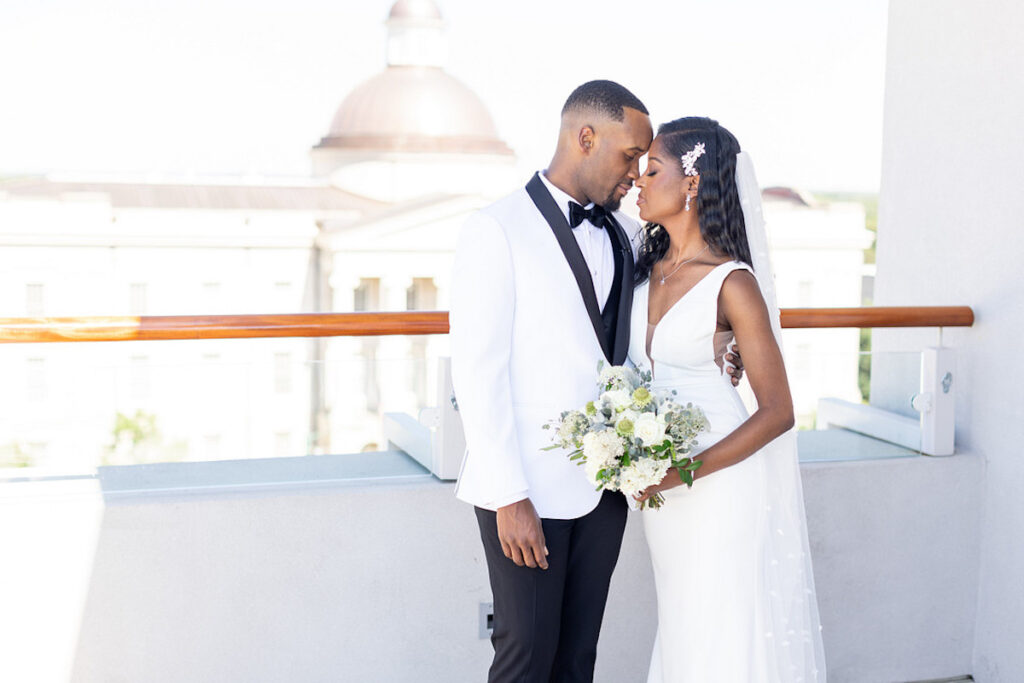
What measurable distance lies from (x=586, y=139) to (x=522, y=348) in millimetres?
438

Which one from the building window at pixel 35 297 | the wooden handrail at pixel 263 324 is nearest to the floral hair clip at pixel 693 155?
the wooden handrail at pixel 263 324

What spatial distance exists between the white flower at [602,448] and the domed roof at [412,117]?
59606 mm

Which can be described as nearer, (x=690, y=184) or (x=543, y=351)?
(x=543, y=351)

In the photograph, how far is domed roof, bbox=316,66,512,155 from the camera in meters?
60.5

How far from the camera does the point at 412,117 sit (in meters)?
60.8

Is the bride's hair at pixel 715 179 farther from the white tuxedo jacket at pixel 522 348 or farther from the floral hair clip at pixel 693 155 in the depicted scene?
the white tuxedo jacket at pixel 522 348

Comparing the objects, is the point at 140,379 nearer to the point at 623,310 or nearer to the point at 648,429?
the point at 623,310

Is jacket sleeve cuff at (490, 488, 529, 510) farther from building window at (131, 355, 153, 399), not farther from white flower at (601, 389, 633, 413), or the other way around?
Answer: building window at (131, 355, 153, 399)

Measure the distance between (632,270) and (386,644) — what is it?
4.41 feet

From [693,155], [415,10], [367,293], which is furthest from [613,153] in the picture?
[415,10]

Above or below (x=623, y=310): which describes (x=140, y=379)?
below

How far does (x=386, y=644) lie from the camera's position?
3.12m

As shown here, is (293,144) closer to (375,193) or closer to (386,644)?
(375,193)

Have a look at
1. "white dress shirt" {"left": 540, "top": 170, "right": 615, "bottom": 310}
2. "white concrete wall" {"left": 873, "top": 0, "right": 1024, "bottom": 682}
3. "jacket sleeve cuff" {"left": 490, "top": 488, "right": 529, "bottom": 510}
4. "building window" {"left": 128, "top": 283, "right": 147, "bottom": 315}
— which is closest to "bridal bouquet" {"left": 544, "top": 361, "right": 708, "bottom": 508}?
"jacket sleeve cuff" {"left": 490, "top": 488, "right": 529, "bottom": 510}
